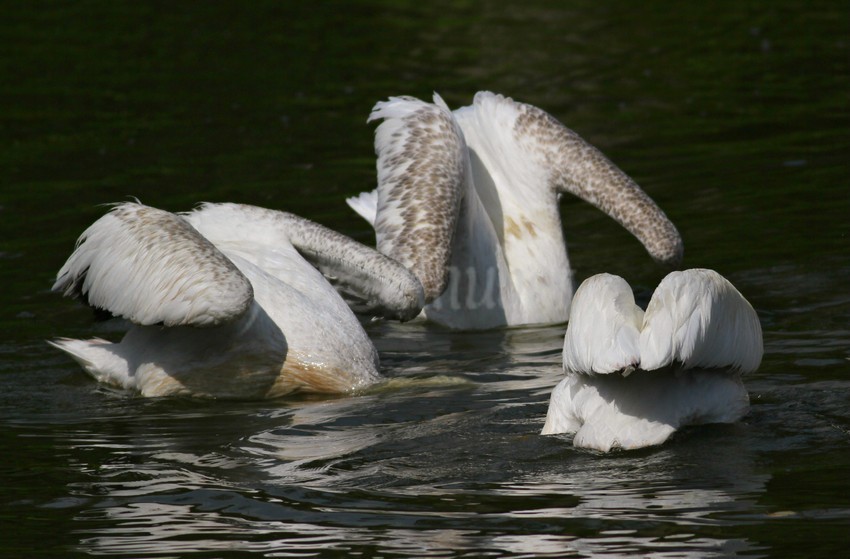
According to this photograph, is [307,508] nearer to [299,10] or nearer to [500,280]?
[500,280]

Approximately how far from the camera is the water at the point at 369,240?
5.16 meters

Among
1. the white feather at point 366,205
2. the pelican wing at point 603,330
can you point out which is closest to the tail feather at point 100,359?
the white feather at point 366,205

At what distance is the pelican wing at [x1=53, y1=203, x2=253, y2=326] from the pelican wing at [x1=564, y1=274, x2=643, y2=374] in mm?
1736

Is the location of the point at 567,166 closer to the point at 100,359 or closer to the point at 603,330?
the point at 100,359

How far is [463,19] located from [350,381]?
567 inches

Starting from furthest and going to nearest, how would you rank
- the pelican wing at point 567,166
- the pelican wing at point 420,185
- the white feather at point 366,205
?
the white feather at point 366,205
the pelican wing at point 567,166
the pelican wing at point 420,185

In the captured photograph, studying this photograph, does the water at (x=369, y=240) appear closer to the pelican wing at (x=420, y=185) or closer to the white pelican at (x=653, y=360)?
the white pelican at (x=653, y=360)

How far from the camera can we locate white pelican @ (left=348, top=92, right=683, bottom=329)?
28.0ft

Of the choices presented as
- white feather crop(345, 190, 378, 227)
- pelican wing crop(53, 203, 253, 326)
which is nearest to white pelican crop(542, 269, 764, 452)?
pelican wing crop(53, 203, 253, 326)

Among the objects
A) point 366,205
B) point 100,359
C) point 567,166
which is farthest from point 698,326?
point 366,205

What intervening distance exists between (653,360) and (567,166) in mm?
4274

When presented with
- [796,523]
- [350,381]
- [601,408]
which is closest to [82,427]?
[350,381]

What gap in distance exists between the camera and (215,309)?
666cm

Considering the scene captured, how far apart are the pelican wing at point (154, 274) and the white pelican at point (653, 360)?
161 cm
